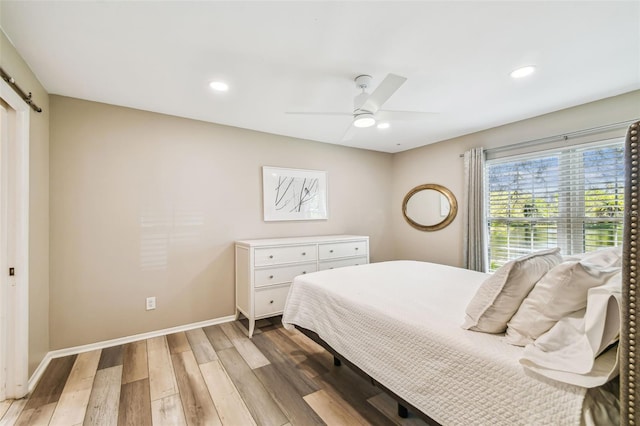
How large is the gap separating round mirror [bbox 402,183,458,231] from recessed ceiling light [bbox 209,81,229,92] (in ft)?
10.2

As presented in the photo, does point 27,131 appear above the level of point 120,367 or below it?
above

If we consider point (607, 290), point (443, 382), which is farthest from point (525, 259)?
point (443, 382)

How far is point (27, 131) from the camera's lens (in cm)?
192

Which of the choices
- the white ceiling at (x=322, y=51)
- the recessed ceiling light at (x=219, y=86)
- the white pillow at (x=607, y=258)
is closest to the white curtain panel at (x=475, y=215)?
the white ceiling at (x=322, y=51)

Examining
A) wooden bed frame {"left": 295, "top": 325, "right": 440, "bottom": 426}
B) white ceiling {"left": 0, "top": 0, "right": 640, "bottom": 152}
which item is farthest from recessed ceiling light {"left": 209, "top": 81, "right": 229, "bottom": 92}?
wooden bed frame {"left": 295, "top": 325, "right": 440, "bottom": 426}

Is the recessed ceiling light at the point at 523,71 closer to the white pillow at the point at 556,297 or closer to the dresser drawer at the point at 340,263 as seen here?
the white pillow at the point at 556,297

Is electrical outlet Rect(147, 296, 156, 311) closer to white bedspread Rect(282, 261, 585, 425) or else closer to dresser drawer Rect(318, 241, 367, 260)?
white bedspread Rect(282, 261, 585, 425)

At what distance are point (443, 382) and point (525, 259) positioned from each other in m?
0.70

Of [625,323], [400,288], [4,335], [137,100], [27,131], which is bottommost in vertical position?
[4,335]

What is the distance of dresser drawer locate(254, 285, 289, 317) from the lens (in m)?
2.92

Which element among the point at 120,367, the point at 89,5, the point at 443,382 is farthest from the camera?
the point at 120,367

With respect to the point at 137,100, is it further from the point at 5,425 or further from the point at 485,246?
the point at 485,246

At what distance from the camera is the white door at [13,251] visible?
178cm

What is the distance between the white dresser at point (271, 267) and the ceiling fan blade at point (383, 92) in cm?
172
